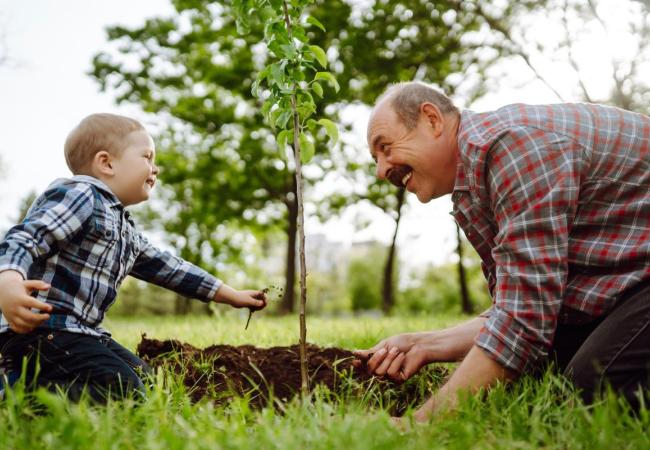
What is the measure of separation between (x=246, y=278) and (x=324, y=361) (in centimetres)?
A: 3086

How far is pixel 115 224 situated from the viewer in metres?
2.94

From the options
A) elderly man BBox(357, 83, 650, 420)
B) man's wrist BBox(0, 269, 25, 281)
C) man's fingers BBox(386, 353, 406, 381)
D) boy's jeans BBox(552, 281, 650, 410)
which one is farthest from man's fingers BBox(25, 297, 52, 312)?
boy's jeans BBox(552, 281, 650, 410)

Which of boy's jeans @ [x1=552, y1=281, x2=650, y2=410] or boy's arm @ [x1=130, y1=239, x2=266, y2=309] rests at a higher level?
boy's arm @ [x1=130, y1=239, x2=266, y2=309]

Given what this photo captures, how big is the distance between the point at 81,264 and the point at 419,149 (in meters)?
1.75

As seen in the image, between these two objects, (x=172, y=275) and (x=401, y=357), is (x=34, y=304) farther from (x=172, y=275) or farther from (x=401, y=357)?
(x=401, y=357)

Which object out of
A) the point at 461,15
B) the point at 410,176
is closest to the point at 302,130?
the point at 410,176

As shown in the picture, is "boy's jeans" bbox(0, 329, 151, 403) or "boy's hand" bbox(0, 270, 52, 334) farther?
"boy's jeans" bbox(0, 329, 151, 403)

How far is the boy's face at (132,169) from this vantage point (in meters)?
3.06

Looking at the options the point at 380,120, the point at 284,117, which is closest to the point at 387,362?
the point at 380,120

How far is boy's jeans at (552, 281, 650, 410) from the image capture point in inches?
89.4

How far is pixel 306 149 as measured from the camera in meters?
2.67

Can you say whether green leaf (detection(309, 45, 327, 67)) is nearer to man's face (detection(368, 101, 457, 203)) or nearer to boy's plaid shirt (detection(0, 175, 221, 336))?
man's face (detection(368, 101, 457, 203))

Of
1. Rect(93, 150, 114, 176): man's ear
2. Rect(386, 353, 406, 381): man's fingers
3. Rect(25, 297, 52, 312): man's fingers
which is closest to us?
Rect(25, 297, 52, 312): man's fingers

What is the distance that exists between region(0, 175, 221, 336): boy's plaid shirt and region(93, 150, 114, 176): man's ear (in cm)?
10
